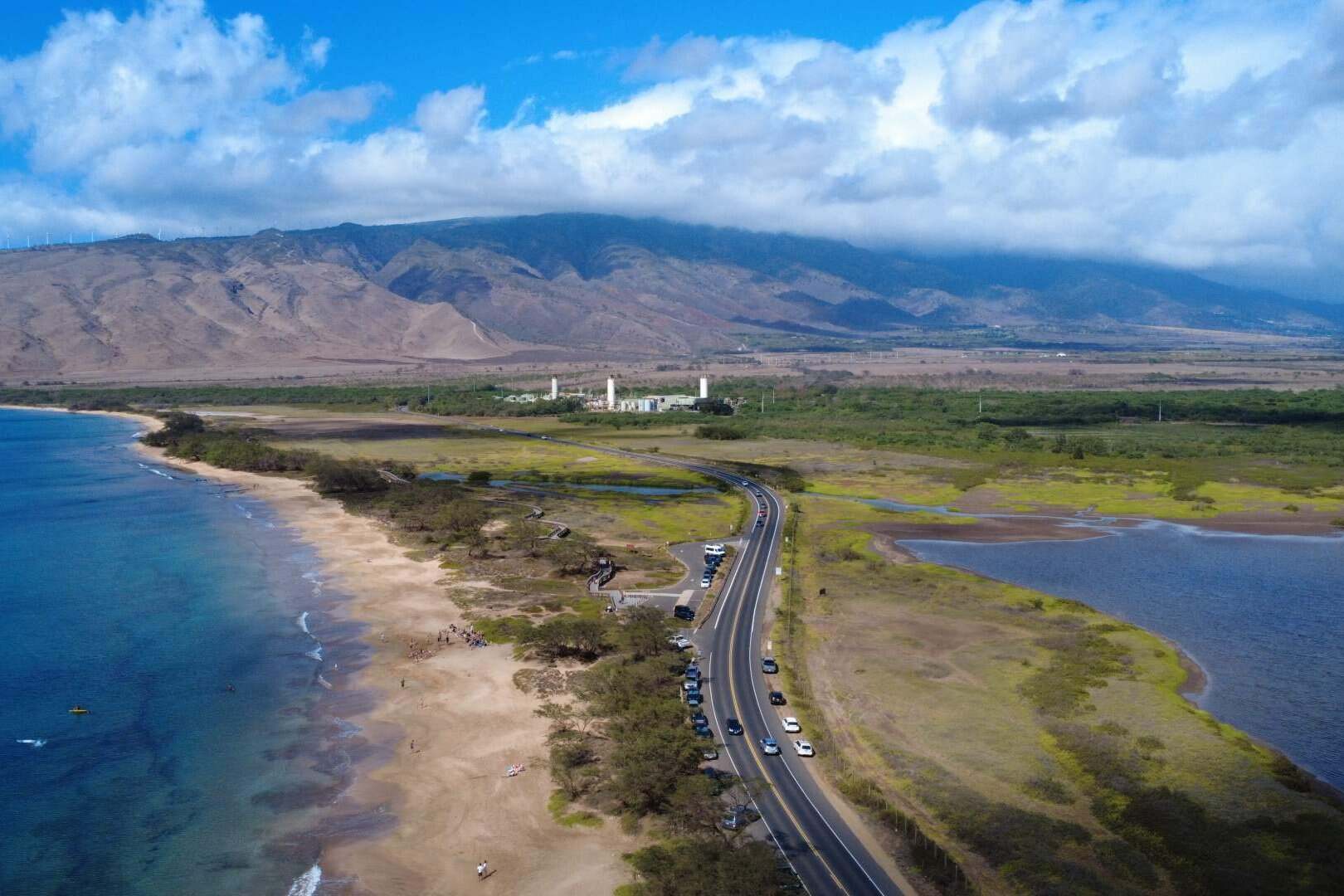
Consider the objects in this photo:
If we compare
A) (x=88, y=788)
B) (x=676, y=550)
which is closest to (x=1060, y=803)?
(x=88, y=788)

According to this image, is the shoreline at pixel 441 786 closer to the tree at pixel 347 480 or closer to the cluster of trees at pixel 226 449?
the tree at pixel 347 480

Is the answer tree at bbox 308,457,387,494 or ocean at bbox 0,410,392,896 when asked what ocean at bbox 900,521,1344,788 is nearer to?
ocean at bbox 0,410,392,896

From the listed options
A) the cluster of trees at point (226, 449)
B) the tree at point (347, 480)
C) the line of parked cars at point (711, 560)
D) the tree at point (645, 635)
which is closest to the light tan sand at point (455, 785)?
the tree at point (645, 635)

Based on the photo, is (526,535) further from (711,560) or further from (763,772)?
(763,772)

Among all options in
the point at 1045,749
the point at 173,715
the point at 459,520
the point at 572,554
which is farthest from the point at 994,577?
the point at 173,715

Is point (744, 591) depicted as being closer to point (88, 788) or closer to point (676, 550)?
point (676, 550)

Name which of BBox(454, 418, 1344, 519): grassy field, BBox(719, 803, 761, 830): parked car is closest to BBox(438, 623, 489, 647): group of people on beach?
BBox(719, 803, 761, 830): parked car
